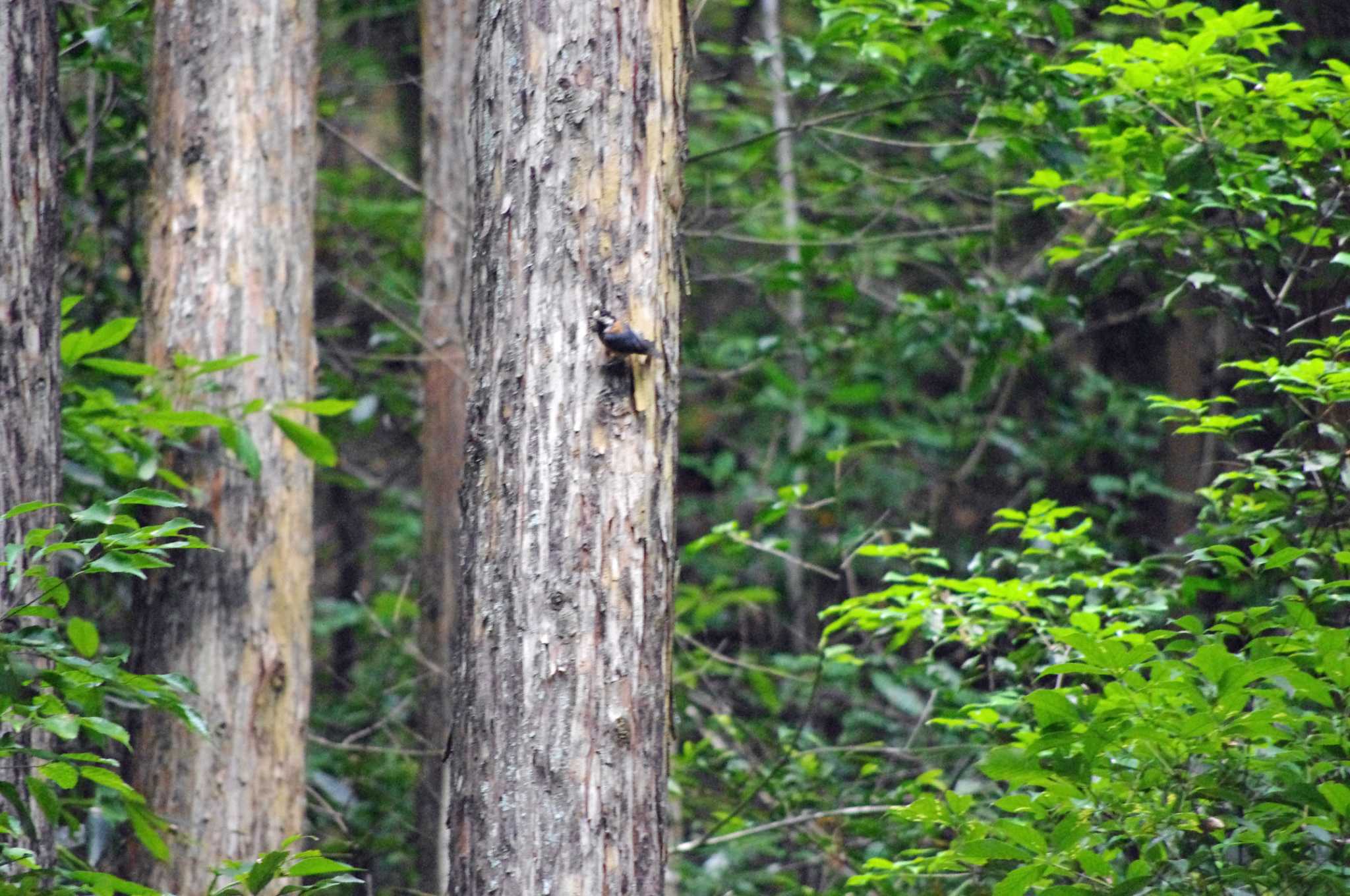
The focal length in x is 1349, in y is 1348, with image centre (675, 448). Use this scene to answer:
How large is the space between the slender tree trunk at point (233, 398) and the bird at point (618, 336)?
1846 mm

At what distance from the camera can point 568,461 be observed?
315cm

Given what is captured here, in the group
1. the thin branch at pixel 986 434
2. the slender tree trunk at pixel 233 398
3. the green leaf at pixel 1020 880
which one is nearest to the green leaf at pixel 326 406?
the slender tree trunk at pixel 233 398

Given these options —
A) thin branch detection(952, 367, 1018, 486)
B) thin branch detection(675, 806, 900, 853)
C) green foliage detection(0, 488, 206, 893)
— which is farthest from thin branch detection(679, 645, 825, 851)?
thin branch detection(952, 367, 1018, 486)

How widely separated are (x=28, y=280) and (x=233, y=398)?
1.05m

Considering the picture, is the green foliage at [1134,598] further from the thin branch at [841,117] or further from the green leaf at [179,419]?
the green leaf at [179,419]

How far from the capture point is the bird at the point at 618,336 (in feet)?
10.4

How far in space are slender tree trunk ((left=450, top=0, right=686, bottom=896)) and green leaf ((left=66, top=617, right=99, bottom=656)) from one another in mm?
990

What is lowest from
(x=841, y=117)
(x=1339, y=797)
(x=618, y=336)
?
(x=1339, y=797)

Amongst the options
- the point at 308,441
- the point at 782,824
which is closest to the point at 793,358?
the point at 782,824

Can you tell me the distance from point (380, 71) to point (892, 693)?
5.35m

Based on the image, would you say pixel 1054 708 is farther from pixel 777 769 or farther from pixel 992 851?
pixel 777 769

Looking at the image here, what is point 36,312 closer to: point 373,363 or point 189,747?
point 189,747

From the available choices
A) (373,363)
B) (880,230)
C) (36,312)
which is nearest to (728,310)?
(880,230)

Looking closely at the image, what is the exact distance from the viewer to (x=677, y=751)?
6.28 metres
